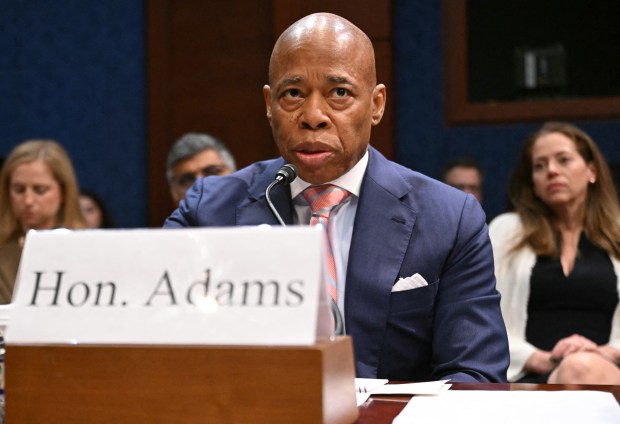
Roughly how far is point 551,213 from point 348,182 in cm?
173

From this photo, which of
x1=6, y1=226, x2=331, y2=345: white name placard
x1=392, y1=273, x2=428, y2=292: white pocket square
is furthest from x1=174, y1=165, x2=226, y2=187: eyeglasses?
x1=6, y1=226, x2=331, y2=345: white name placard

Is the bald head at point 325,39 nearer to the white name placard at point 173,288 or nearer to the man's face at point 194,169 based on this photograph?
the white name placard at point 173,288

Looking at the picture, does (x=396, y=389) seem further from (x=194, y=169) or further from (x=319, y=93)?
(x=194, y=169)

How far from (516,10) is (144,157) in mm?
2217

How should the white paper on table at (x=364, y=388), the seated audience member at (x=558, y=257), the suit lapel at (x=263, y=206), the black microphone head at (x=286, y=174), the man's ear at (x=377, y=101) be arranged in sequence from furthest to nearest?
the seated audience member at (x=558, y=257) < the man's ear at (x=377, y=101) < the suit lapel at (x=263, y=206) < the black microphone head at (x=286, y=174) < the white paper on table at (x=364, y=388)

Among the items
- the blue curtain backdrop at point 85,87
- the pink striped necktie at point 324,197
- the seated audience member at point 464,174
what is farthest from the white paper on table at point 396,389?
the blue curtain backdrop at point 85,87

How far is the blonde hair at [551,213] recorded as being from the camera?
3.04 meters

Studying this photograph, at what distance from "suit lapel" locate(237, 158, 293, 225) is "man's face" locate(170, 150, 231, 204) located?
71.4 inches

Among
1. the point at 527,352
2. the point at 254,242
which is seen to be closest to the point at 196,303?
the point at 254,242

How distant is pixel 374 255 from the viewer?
1.52 meters

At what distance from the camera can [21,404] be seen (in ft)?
3.08

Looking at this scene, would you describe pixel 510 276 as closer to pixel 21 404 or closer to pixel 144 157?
pixel 21 404

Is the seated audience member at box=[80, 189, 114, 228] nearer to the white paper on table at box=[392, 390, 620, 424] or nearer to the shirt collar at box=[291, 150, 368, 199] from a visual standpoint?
the shirt collar at box=[291, 150, 368, 199]

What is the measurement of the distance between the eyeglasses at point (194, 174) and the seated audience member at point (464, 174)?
51.7 inches
